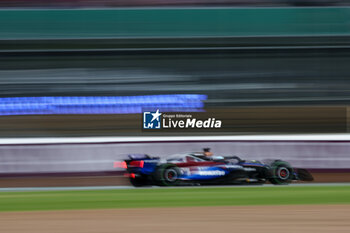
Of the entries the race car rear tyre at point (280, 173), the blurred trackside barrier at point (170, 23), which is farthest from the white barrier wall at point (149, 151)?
the blurred trackside barrier at point (170, 23)

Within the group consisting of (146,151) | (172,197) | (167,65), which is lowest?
(172,197)

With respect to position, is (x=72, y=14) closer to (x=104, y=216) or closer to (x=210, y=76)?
(x=210, y=76)

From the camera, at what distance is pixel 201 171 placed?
11.6 meters

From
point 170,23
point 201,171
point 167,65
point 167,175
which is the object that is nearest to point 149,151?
point 167,175

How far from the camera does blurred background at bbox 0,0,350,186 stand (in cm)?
1526

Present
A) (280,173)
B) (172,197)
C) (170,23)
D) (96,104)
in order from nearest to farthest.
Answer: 1. (172,197)
2. (280,173)
3. (96,104)
4. (170,23)

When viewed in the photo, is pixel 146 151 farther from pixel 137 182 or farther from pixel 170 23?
pixel 170 23

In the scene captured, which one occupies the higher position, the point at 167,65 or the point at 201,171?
the point at 167,65

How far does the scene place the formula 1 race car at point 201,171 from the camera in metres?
11.5

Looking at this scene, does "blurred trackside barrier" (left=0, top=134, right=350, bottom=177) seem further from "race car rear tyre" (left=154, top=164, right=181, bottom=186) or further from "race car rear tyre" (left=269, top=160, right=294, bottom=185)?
"race car rear tyre" (left=154, top=164, right=181, bottom=186)

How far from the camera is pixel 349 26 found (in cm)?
1594

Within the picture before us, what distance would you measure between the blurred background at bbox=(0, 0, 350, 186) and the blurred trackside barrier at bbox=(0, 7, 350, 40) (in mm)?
27

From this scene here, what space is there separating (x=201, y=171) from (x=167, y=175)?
2.33 feet

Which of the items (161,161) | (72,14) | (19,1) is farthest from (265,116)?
(19,1)
